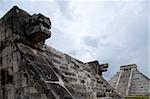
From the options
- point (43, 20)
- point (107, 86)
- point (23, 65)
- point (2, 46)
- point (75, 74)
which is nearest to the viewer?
point (23, 65)

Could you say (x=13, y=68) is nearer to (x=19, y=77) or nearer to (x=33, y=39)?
(x=19, y=77)

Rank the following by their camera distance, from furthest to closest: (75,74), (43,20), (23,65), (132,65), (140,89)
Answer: (132,65) < (140,89) < (75,74) < (43,20) < (23,65)

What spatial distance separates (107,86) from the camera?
357 inches

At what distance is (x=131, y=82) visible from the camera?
87.2ft

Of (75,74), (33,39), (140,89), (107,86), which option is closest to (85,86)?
(75,74)

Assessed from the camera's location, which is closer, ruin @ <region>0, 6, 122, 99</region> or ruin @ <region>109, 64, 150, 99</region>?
ruin @ <region>0, 6, 122, 99</region>

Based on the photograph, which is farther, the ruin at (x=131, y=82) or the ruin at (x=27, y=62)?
the ruin at (x=131, y=82)

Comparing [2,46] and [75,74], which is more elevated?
[2,46]

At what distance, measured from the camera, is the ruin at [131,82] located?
2372cm

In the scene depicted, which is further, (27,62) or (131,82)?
(131,82)

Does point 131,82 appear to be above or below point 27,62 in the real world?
below

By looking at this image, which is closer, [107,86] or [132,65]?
[107,86]

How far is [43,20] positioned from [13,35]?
2.64ft

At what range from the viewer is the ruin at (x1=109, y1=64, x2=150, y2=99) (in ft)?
77.8
